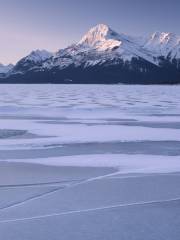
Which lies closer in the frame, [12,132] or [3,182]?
[3,182]

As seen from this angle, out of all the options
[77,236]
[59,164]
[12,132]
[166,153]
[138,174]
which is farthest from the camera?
[12,132]

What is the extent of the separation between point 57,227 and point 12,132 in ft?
24.8

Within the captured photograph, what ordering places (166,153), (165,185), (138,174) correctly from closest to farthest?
1. (165,185)
2. (138,174)
3. (166,153)

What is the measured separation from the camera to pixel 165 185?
5832mm

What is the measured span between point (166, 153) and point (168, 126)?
5227 millimetres

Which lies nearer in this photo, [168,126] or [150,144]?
[150,144]

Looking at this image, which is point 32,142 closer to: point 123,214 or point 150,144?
point 150,144

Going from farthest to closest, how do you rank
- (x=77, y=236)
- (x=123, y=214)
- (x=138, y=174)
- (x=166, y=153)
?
(x=166, y=153), (x=138, y=174), (x=123, y=214), (x=77, y=236)

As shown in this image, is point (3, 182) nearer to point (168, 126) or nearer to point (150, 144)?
point (150, 144)

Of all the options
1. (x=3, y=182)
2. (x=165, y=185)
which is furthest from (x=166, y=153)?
(x=3, y=182)

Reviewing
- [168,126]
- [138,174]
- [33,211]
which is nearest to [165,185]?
[138,174]

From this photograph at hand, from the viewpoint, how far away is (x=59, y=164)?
23.8 feet

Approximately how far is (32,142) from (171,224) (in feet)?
19.3

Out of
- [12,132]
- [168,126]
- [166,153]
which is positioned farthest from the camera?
[168,126]
